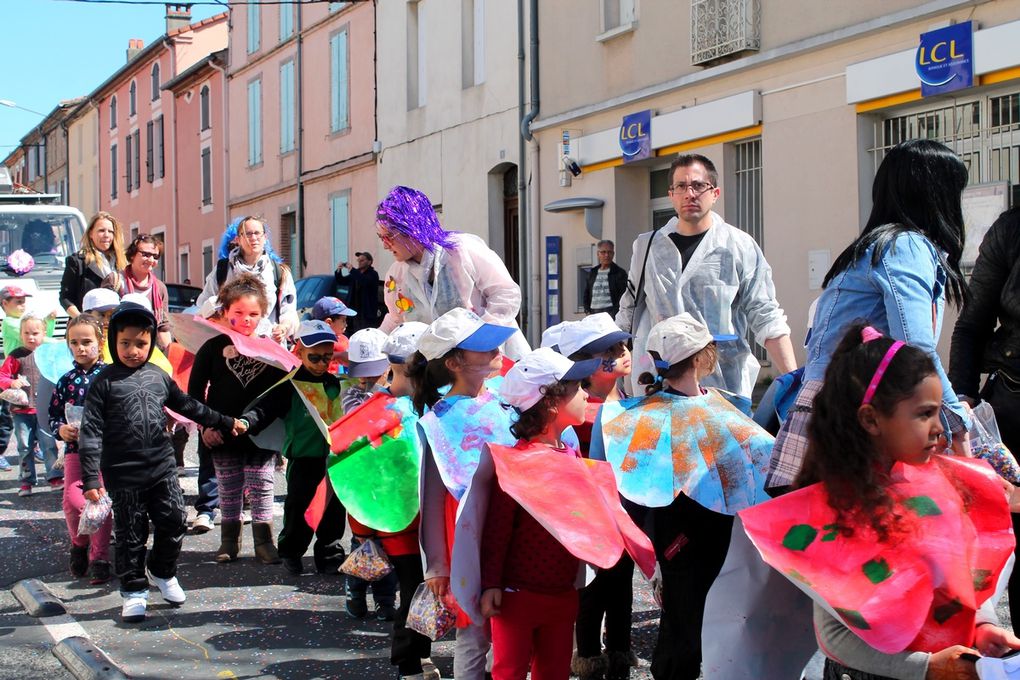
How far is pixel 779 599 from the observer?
144 inches

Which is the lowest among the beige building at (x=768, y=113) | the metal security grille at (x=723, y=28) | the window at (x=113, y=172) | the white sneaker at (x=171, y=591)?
the white sneaker at (x=171, y=591)

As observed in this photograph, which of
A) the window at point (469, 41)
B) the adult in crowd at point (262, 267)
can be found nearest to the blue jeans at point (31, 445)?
the adult in crowd at point (262, 267)

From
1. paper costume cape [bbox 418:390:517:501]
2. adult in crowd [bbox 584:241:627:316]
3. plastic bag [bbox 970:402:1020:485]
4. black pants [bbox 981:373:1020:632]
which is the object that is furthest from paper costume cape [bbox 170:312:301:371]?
adult in crowd [bbox 584:241:627:316]

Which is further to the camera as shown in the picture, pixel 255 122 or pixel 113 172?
pixel 113 172

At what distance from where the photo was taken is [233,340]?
7051 millimetres

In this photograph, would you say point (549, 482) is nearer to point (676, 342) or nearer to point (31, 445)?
point (676, 342)

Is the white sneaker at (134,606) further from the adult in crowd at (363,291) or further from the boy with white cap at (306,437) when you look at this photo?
the adult in crowd at (363,291)

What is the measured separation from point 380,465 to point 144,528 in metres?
1.68

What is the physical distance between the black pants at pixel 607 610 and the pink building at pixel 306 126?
70.8 ft

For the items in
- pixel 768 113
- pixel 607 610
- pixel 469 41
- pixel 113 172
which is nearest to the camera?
pixel 607 610

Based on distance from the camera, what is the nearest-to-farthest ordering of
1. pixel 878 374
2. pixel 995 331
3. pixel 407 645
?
pixel 878 374
pixel 407 645
pixel 995 331

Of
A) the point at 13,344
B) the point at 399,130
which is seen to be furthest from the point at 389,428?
the point at 399,130

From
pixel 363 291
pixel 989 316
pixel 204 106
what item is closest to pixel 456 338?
pixel 989 316

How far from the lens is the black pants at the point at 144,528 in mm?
5926
